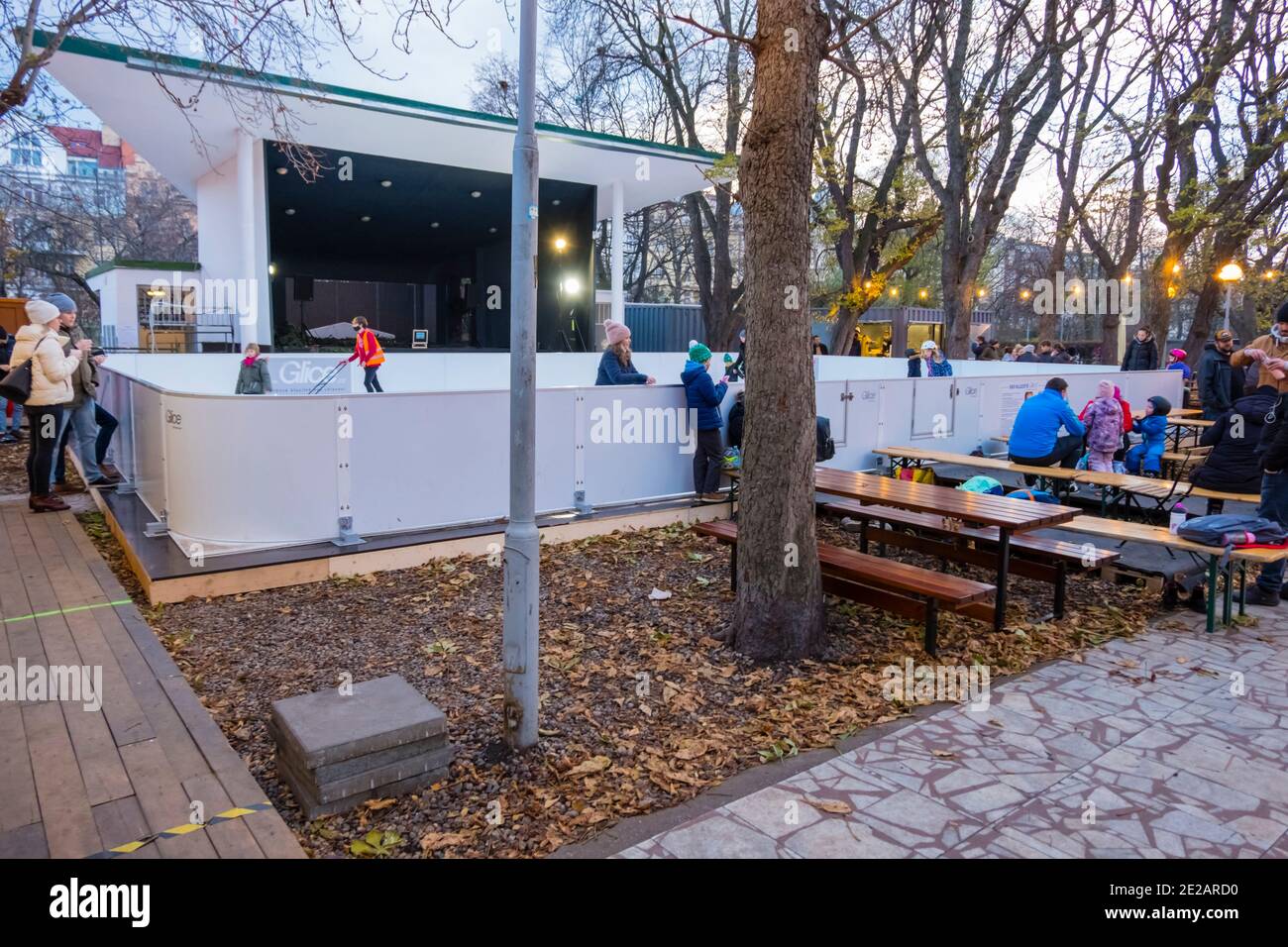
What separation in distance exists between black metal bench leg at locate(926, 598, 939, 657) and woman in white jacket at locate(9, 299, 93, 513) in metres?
8.39

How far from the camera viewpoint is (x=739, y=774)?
400 cm

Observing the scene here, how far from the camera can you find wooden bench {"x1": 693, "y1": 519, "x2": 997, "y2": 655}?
528 cm

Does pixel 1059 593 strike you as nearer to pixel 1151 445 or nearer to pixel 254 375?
pixel 1151 445

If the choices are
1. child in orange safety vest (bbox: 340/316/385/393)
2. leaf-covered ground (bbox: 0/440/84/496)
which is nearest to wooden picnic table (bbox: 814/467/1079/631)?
leaf-covered ground (bbox: 0/440/84/496)

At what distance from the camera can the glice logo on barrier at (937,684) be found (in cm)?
493

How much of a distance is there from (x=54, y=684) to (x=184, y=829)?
2045 mm

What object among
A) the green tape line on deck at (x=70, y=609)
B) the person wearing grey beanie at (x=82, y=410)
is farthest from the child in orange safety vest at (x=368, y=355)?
the green tape line on deck at (x=70, y=609)

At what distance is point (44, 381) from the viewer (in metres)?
8.48

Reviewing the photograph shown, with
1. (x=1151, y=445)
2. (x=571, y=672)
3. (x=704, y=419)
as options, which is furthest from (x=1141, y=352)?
(x=571, y=672)

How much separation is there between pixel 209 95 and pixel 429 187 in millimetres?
8584

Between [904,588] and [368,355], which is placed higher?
[368,355]

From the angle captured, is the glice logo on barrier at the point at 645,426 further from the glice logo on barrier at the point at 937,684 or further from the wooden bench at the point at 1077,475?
the glice logo on barrier at the point at 937,684

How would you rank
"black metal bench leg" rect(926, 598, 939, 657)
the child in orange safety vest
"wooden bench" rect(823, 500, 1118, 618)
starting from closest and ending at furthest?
"black metal bench leg" rect(926, 598, 939, 657)
"wooden bench" rect(823, 500, 1118, 618)
the child in orange safety vest

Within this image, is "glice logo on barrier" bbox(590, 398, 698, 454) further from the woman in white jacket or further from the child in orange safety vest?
the child in orange safety vest
